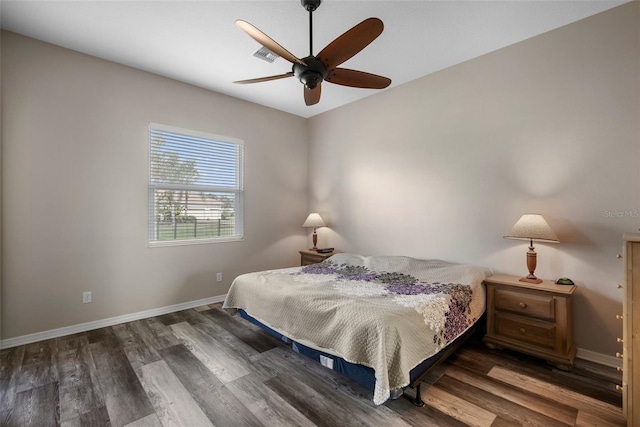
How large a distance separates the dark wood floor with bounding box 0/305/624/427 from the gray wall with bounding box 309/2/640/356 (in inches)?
33.7

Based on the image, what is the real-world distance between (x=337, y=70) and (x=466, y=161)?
6.17 feet

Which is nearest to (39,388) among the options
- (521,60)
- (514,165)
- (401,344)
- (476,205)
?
(401,344)

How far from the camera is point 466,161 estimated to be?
321cm

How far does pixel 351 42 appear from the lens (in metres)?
1.83

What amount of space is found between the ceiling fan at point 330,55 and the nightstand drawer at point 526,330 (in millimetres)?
2324

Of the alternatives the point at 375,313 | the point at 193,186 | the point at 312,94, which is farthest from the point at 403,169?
the point at 193,186

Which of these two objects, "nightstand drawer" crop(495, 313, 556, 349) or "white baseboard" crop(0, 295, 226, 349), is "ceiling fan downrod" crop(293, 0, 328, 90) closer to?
"nightstand drawer" crop(495, 313, 556, 349)

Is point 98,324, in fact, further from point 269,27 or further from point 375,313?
point 269,27

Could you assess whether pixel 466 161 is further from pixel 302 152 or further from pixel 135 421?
pixel 135 421

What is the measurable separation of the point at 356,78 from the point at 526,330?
2.54 m

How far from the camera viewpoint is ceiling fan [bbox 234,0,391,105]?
176 centimetres

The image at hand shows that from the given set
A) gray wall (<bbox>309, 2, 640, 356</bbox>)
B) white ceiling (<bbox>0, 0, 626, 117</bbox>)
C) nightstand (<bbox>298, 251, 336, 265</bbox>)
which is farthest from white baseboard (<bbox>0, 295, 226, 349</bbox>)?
white ceiling (<bbox>0, 0, 626, 117</bbox>)

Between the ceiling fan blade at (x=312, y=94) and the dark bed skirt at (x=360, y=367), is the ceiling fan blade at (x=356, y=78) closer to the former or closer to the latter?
the ceiling fan blade at (x=312, y=94)

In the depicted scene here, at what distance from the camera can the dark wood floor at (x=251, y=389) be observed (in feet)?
5.79
